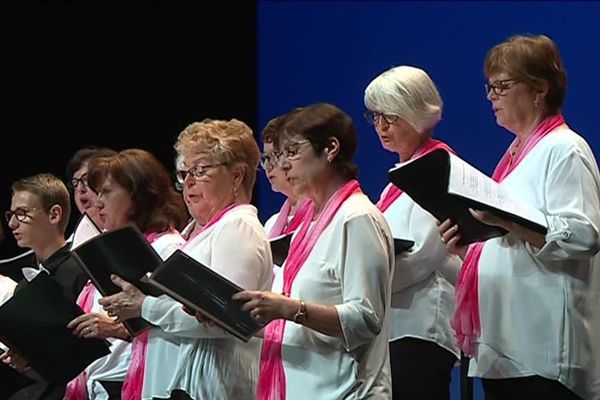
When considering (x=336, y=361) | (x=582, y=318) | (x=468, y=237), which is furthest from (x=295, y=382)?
(x=582, y=318)

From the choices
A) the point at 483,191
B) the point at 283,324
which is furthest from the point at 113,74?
the point at 483,191

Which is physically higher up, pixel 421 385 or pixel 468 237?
pixel 468 237

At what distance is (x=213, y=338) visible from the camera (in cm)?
294

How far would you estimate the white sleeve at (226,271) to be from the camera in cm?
285

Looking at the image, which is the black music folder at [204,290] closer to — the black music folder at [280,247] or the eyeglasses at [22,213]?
the black music folder at [280,247]

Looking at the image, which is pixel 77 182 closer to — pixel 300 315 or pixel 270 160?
pixel 270 160

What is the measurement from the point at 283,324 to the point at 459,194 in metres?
0.52

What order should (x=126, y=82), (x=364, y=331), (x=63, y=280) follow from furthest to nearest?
(x=126, y=82)
(x=63, y=280)
(x=364, y=331)

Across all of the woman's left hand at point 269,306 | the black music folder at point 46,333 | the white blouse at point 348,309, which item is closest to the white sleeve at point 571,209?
the white blouse at point 348,309

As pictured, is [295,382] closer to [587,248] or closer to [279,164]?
[279,164]

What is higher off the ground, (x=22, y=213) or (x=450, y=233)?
(x=450, y=233)

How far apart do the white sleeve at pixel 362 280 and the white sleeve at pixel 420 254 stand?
417 millimetres

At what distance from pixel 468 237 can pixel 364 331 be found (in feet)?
1.06

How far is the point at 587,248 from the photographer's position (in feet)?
8.59
